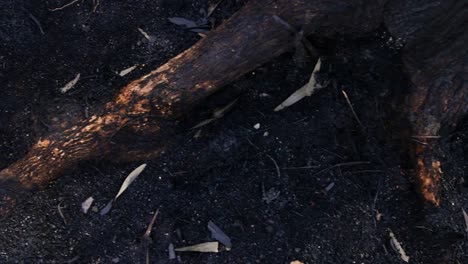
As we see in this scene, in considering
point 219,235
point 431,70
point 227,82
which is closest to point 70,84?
point 227,82

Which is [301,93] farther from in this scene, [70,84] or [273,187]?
[70,84]

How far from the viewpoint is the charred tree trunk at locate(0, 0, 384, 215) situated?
7.07 ft

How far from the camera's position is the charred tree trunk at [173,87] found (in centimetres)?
215

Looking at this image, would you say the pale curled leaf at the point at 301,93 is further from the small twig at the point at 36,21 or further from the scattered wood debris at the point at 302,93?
the small twig at the point at 36,21

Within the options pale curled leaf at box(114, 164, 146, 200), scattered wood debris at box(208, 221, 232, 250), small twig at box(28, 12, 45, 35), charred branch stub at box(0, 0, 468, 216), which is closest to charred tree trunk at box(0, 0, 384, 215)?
charred branch stub at box(0, 0, 468, 216)

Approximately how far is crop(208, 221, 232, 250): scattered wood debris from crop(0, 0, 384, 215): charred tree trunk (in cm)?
48

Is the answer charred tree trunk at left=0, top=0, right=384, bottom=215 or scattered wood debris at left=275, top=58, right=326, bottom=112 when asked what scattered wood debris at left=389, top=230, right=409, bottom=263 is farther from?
charred tree trunk at left=0, top=0, right=384, bottom=215

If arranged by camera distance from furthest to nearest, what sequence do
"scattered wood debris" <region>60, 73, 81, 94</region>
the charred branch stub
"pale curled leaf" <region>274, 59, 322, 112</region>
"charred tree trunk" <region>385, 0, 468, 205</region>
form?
"scattered wood debris" <region>60, 73, 81, 94</region> → "pale curled leaf" <region>274, 59, 322, 112</region> → the charred branch stub → "charred tree trunk" <region>385, 0, 468, 205</region>

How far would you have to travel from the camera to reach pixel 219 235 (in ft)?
7.06

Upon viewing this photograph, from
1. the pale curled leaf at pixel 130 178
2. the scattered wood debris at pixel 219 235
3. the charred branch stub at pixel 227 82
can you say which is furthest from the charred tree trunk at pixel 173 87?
the scattered wood debris at pixel 219 235

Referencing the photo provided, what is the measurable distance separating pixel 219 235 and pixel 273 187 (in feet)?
0.92

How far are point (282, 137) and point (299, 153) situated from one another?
0.31ft

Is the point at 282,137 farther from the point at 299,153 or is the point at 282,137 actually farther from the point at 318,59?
the point at 318,59

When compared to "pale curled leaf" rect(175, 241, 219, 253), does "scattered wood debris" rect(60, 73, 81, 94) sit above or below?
above
